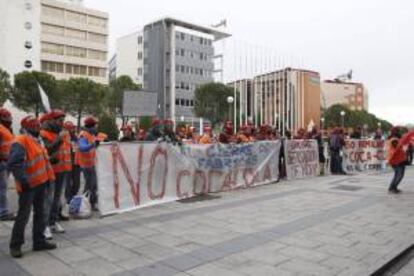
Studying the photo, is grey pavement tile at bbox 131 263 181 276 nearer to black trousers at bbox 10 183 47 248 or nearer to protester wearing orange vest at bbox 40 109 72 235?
black trousers at bbox 10 183 47 248

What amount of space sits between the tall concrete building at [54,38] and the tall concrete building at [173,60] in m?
10.8

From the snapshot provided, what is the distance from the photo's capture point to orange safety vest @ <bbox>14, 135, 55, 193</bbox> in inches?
232

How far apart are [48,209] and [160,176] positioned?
3.69 m

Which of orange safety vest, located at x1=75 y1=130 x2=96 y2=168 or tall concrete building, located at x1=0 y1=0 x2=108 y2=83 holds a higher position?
tall concrete building, located at x1=0 y1=0 x2=108 y2=83

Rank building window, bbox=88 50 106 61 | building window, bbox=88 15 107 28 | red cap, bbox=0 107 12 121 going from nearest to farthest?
red cap, bbox=0 107 12 121 → building window, bbox=88 50 106 61 → building window, bbox=88 15 107 28

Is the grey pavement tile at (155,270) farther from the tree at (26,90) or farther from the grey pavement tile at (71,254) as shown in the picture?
the tree at (26,90)

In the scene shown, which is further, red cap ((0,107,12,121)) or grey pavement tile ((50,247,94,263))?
red cap ((0,107,12,121))

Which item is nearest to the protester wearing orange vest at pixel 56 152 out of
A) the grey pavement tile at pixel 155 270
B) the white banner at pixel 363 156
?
the grey pavement tile at pixel 155 270

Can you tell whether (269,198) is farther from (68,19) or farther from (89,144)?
(68,19)

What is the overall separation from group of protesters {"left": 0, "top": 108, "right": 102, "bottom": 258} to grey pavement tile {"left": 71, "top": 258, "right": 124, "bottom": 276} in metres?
0.82

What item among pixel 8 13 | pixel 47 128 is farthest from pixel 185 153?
pixel 8 13

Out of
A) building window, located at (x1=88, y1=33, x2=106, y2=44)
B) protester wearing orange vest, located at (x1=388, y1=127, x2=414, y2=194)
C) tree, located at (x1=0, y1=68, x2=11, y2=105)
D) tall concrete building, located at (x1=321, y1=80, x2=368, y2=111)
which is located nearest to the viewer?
protester wearing orange vest, located at (x1=388, y1=127, x2=414, y2=194)

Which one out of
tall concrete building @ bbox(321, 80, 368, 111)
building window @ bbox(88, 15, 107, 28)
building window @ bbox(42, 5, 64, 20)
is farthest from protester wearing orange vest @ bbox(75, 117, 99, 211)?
tall concrete building @ bbox(321, 80, 368, 111)

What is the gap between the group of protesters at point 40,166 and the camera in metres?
5.82
